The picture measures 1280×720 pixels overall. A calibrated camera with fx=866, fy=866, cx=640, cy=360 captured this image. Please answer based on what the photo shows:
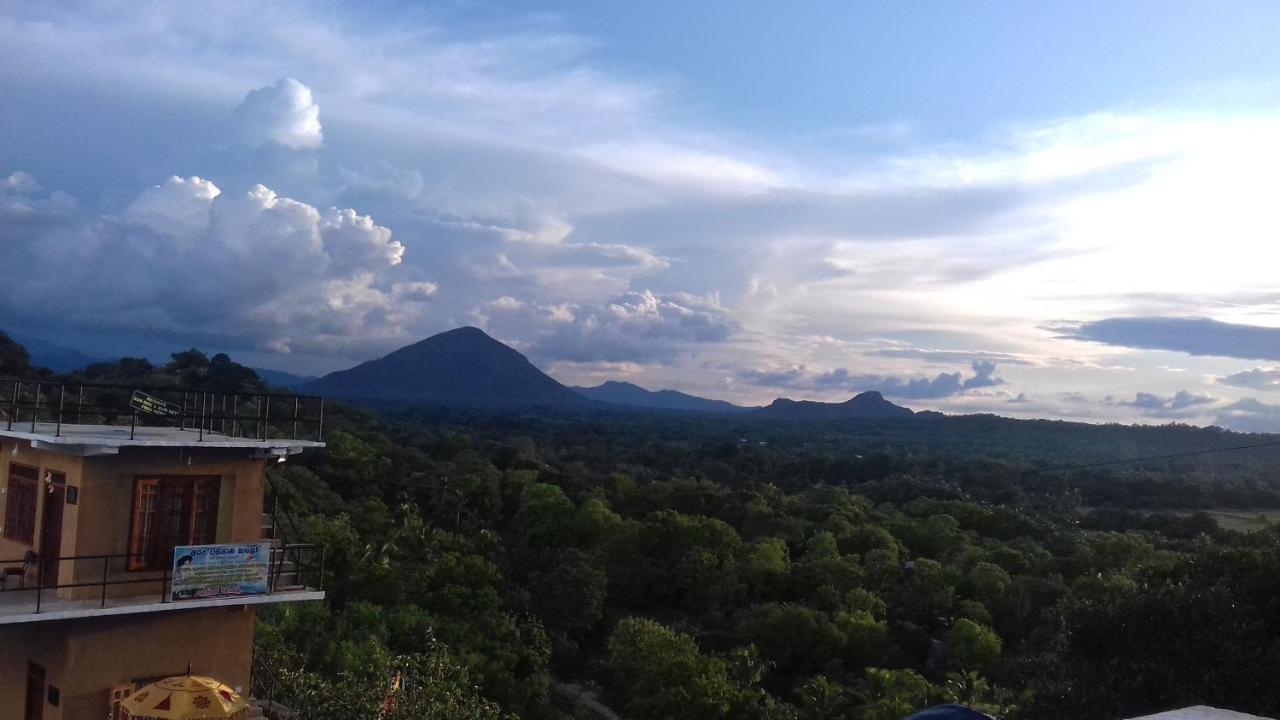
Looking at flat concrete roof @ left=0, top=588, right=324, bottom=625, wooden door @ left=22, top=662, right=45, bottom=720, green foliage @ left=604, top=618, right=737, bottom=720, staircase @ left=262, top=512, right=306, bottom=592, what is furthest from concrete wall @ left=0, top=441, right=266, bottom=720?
green foliage @ left=604, top=618, right=737, bottom=720

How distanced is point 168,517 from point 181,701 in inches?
115

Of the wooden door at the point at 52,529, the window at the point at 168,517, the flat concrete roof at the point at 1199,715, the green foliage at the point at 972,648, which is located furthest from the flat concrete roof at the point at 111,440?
the green foliage at the point at 972,648

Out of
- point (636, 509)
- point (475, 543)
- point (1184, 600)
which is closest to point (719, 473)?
Result: point (636, 509)

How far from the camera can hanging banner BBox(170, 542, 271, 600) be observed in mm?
13281

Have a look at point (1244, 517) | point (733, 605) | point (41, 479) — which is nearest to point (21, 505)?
point (41, 479)

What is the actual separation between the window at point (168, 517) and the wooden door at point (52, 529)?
108 centimetres

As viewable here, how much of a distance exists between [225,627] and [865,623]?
26.9 meters

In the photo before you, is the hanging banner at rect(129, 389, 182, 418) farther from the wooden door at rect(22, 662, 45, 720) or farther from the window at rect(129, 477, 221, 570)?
the wooden door at rect(22, 662, 45, 720)

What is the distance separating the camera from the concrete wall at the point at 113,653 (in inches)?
513

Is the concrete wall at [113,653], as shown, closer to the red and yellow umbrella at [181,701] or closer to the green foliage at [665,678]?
the red and yellow umbrella at [181,701]

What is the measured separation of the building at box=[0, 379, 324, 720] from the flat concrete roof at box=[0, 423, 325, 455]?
3cm

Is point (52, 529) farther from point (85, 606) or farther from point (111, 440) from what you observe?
point (111, 440)

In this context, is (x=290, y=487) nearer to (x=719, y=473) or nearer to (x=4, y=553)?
(x=4, y=553)

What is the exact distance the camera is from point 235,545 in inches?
540
